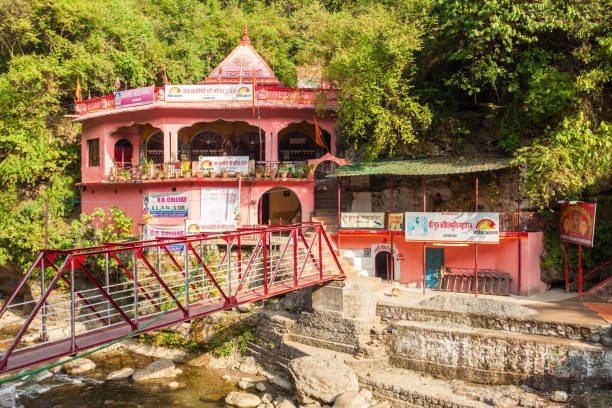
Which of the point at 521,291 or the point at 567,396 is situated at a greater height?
the point at 521,291

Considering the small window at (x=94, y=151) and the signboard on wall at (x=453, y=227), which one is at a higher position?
the small window at (x=94, y=151)

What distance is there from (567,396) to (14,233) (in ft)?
83.2

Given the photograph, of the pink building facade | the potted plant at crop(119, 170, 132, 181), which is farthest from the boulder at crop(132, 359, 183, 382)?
the potted plant at crop(119, 170, 132, 181)

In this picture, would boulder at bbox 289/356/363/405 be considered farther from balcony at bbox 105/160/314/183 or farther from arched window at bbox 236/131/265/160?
arched window at bbox 236/131/265/160

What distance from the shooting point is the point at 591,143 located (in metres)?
17.0

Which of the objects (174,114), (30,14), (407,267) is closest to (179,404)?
(407,267)

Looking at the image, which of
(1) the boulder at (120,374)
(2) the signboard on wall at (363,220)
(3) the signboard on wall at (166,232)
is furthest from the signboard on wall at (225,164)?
(1) the boulder at (120,374)

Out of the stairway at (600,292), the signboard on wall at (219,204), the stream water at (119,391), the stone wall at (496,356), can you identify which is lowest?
the stream water at (119,391)

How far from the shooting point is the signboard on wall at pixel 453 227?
18562 millimetres

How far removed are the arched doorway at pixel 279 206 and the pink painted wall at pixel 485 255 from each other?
6901 millimetres

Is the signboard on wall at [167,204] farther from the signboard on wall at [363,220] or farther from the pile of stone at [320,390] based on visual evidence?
the pile of stone at [320,390]

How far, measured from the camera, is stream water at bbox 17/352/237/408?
52.6 ft

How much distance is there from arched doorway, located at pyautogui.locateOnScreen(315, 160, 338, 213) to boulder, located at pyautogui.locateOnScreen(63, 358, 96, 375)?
12.7 m

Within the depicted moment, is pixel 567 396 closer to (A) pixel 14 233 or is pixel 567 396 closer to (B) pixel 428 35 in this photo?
(B) pixel 428 35
